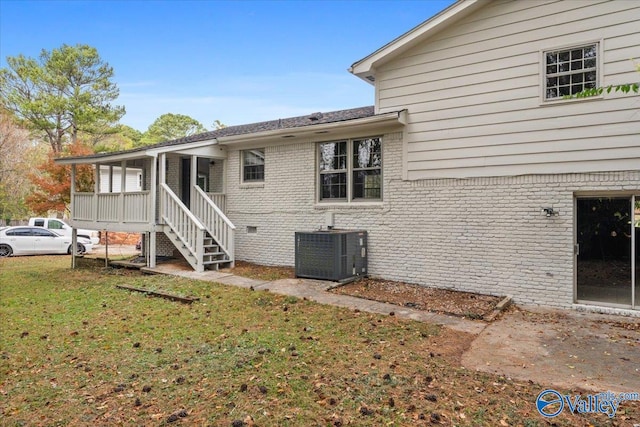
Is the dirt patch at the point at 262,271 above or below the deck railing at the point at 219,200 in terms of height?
below

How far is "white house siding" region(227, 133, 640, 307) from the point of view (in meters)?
6.80

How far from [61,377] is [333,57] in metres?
20.4

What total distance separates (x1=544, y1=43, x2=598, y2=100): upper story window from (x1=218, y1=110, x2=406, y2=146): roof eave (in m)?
2.78

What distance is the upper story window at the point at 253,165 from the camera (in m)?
11.1

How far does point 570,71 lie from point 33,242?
20919 millimetres

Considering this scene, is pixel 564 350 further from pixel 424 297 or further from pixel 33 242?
pixel 33 242

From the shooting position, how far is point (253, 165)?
1131 centimetres

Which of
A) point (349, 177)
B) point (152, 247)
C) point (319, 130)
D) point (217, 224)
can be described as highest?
point (319, 130)

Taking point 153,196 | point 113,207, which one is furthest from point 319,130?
point 113,207

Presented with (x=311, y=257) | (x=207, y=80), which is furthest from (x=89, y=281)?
(x=207, y=80)

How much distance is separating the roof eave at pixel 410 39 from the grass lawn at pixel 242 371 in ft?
18.8

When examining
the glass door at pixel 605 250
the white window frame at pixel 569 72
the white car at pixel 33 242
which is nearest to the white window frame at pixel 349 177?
the white window frame at pixel 569 72

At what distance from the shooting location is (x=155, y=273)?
9.91m

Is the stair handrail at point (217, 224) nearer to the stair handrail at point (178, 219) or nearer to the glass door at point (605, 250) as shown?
the stair handrail at point (178, 219)
